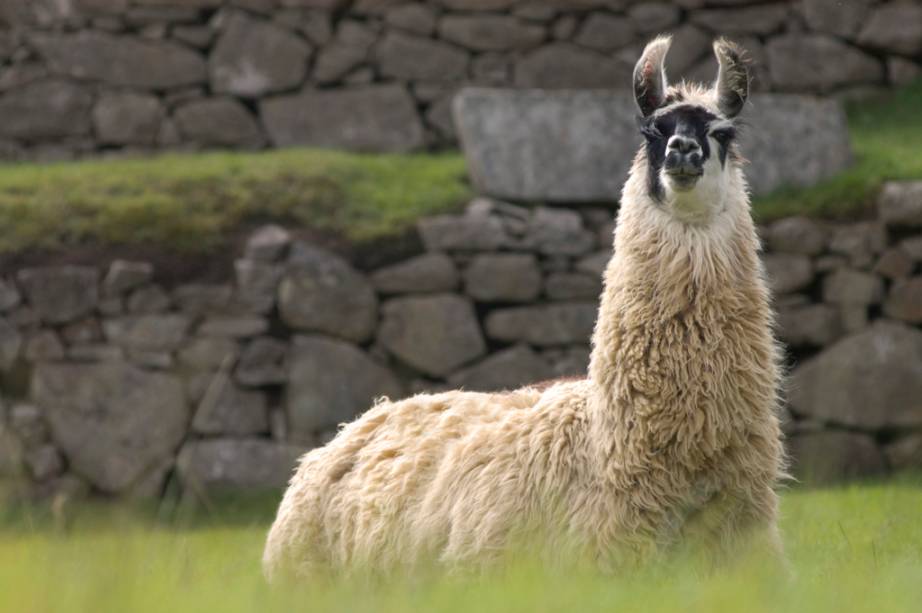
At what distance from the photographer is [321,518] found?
554 cm

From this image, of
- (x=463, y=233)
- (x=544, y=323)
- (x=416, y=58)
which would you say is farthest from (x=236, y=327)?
(x=416, y=58)

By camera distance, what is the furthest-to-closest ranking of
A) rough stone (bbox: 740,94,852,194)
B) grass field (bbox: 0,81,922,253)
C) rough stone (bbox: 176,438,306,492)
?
rough stone (bbox: 740,94,852,194), grass field (bbox: 0,81,922,253), rough stone (bbox: 176,438,306,492)

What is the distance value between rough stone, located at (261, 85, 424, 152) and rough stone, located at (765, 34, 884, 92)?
2.93m

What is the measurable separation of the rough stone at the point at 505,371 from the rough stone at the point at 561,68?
300 cm

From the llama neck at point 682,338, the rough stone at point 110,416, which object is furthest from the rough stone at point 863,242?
the llama neck at point 682,338

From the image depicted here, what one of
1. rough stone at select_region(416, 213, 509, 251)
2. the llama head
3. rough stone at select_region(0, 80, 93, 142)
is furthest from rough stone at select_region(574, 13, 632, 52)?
the llama head

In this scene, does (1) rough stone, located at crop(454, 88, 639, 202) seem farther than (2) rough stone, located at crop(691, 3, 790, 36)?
No

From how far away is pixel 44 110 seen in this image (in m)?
11.8

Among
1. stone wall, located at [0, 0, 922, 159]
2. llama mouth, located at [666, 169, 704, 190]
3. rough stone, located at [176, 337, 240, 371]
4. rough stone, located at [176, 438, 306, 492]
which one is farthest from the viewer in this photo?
stone wall, located at [0, 0, 922, 159]

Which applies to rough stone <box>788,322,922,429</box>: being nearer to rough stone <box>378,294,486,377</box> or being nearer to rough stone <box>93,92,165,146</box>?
rough stone <box>378,294,486,377</box>

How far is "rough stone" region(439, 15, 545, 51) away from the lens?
11758 mm

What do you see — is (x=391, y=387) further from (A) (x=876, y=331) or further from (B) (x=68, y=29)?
(B) (x=68, y=29)

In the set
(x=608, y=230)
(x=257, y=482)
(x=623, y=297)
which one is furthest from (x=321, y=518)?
(x=608, y=230)

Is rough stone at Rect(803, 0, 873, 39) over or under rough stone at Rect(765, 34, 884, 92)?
over
